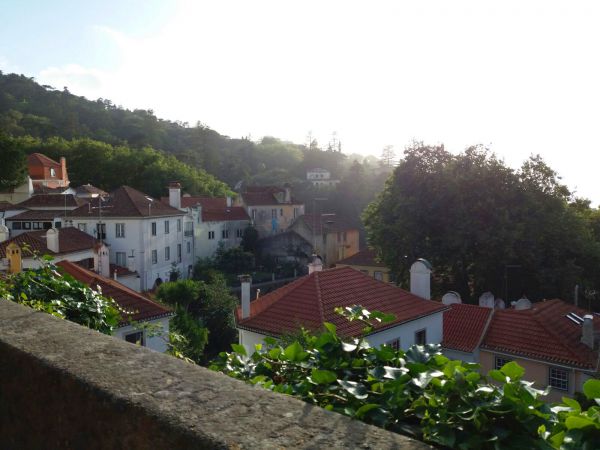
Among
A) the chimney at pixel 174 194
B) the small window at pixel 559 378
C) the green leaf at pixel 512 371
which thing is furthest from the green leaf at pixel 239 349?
the chimney at pixel 174 194

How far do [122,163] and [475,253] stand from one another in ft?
149

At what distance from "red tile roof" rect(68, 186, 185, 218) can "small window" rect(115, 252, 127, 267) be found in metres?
A: 2.66

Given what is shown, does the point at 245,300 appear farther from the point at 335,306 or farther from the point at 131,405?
the point at 131,405

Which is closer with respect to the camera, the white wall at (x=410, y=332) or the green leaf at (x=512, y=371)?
the green leaf at (x=512, y=371)

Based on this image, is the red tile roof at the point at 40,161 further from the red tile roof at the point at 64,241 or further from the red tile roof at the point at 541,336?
the red tile roof at the point at 541,336

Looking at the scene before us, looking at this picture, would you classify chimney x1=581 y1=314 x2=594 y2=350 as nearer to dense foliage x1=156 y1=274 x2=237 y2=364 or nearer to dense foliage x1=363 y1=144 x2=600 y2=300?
dense foliage x1=363 y1=144 x2=600 y2=300

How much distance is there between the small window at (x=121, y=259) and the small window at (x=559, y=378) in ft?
91.0

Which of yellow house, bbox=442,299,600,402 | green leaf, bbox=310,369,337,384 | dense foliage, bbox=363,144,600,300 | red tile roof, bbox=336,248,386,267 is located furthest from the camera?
red tile roof, bbox=336,248,386,267

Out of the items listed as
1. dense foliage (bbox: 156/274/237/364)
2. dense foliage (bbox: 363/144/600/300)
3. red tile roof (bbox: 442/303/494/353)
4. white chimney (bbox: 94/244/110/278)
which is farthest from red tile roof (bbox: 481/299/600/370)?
white chimney (bbox: 94/244/110/278)

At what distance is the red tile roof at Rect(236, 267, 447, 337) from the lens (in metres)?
14.8

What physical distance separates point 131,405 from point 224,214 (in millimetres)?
48726

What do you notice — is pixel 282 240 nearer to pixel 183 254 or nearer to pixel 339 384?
pixel 183 254

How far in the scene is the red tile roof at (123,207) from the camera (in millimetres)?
36719

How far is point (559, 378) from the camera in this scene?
56.7ft
